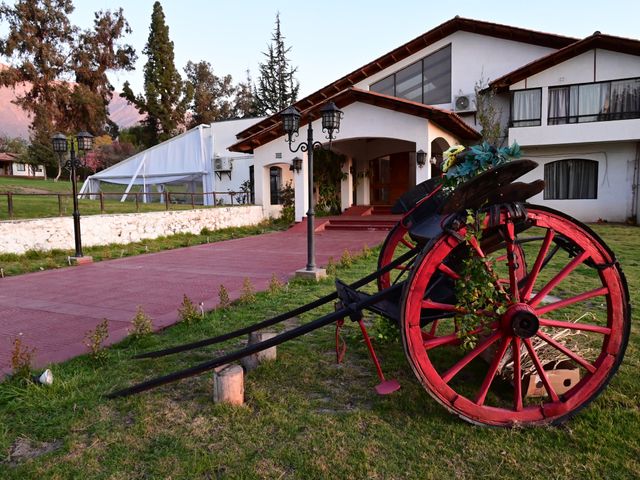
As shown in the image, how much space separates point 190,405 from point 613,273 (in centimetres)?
283

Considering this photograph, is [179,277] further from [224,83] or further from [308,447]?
[224,83]

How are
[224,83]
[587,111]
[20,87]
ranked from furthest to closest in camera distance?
[224,83] → [20,87] → [587,111]

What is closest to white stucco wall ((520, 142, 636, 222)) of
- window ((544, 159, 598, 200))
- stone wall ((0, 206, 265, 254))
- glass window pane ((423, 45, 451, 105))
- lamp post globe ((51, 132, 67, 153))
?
window ((544, 159, 598, 200))

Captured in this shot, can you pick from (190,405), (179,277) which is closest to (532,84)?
(179,277)

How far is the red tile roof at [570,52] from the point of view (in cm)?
1593

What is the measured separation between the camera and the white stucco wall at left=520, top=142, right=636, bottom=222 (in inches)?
690

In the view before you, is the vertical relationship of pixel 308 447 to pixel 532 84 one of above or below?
below

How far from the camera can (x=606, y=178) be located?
17.8 metres

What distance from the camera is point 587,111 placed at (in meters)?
17.2

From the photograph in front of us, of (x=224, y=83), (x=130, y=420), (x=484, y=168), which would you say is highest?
(x=224, y=83)

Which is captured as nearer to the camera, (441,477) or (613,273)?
(441,477)

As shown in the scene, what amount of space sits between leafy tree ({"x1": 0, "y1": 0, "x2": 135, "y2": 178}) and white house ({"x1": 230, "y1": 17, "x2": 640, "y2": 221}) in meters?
20.4

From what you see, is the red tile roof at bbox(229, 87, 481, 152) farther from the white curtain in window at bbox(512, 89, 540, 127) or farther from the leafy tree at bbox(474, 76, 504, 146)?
the white curtain in window at bbox(512, 89, 540, 127)

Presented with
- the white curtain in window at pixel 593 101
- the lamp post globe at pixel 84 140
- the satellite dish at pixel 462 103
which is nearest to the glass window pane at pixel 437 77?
the satellite dish at pixel 462 103
